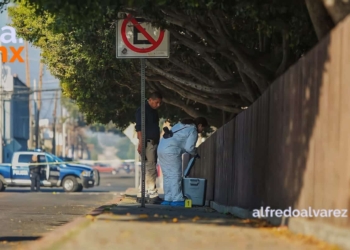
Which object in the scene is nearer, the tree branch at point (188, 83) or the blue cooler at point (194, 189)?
the blue cooler at point (194, 189)

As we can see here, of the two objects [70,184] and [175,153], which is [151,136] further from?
[70,184]

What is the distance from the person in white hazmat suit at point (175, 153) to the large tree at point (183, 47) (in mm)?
1839

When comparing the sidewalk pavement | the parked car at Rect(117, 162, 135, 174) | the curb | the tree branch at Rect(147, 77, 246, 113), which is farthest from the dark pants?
the parked car at Rect(117, 162, 135, 174)

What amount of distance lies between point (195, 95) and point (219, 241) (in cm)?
1720

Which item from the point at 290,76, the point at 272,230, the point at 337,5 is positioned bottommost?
the point at 272,230

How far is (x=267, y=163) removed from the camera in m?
11.7

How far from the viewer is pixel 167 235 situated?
29.6 feet

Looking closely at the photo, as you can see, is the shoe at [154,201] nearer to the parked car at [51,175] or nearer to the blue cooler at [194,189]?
→ the blue cooler at [194,189]

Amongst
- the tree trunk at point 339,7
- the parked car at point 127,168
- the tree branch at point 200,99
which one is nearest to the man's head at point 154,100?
the tree trunk at point 339,7

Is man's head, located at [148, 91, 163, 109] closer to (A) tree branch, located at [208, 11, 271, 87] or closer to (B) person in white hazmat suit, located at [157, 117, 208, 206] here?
(B) person in white hazmat suit, located at [157, 117, 208, 206]

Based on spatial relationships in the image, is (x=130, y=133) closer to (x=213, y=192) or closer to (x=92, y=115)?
(x=92, y=115)

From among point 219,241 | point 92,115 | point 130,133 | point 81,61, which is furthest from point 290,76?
point 130,133

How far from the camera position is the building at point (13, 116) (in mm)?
67938

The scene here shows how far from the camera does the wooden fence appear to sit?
316 inches
